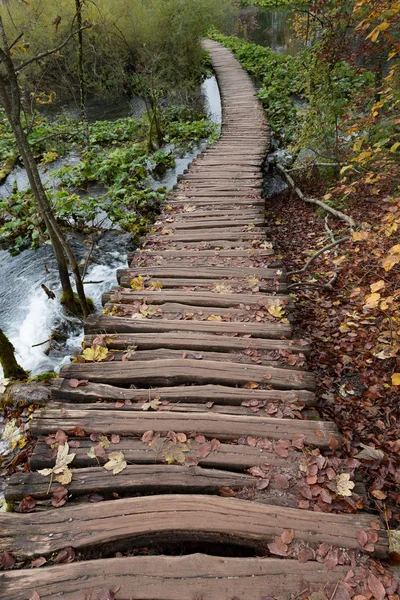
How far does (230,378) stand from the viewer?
3.21 meters

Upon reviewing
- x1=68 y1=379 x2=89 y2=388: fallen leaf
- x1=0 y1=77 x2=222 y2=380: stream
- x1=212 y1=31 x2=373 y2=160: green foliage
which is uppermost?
x1=212 y1=31 x2=373 y2=160: green foliage

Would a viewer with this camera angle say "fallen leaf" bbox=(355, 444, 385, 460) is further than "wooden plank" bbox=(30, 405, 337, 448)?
Yes

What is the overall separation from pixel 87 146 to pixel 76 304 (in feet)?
23.4

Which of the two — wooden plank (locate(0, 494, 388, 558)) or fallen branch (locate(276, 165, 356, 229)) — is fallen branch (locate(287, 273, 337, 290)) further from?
wooden plank (locate(0, 494, 388, 558))

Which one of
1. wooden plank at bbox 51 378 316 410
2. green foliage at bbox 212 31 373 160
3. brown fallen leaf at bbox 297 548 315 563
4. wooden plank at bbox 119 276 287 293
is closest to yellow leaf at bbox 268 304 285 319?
wooden plank at bbox 119 276 287 293

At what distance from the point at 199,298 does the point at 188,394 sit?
152 cm

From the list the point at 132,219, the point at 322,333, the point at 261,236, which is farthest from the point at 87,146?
the point at 322,333

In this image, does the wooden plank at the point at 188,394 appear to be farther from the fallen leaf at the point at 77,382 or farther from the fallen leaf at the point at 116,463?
the fallen leaf at the point at 116,463

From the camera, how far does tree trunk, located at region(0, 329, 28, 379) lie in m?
4.47

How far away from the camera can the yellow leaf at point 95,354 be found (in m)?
3.44

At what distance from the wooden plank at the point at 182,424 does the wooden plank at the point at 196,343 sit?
839 millimetres

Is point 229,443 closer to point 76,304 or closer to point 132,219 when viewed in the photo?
point 76,304

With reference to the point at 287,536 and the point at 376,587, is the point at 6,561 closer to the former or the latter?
the point at 287,536

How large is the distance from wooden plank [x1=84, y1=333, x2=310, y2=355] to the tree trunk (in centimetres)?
145
